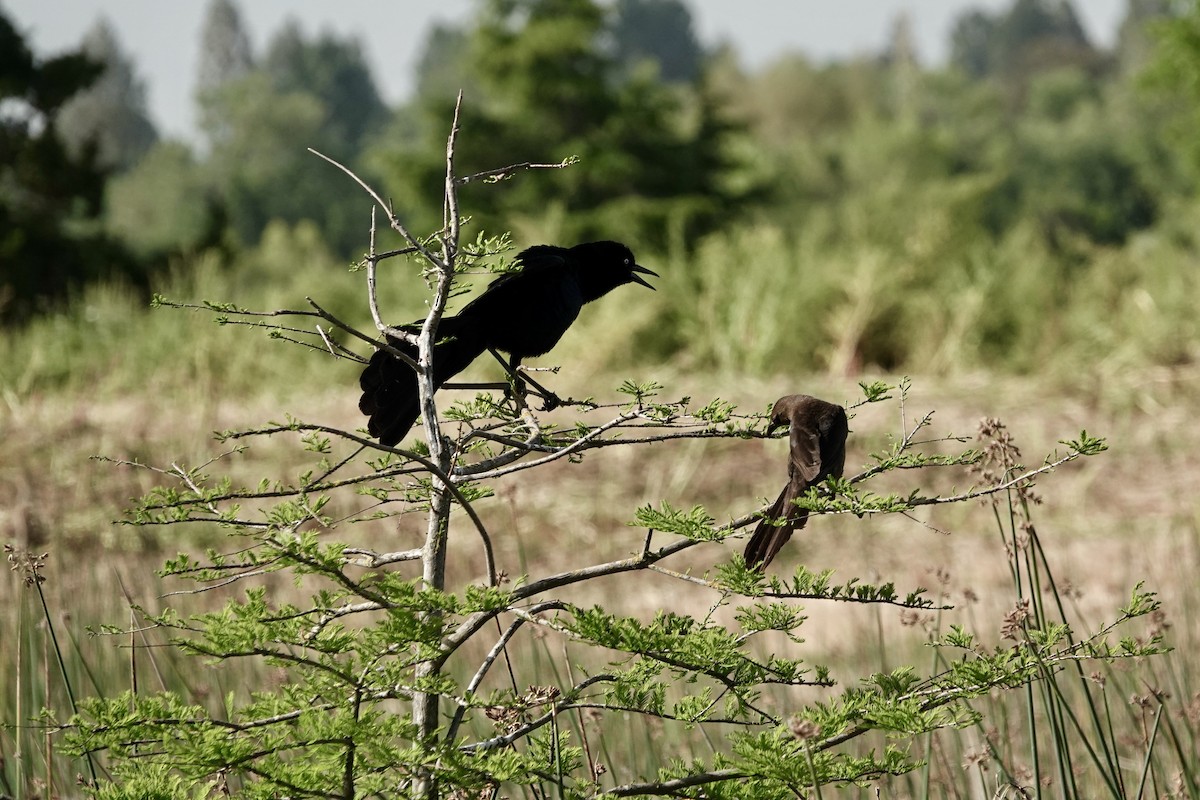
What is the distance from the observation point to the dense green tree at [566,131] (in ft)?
74.9

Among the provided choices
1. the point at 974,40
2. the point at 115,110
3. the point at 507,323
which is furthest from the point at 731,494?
the point at 974,40

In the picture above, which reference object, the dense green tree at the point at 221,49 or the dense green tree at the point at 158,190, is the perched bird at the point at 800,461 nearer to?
the dense green tree at the point at 158,190

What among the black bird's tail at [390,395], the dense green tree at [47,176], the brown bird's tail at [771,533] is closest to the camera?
the brown bird's tail at [771,533]

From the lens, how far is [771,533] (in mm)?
2061

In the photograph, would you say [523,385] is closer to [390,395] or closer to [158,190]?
[390,395]

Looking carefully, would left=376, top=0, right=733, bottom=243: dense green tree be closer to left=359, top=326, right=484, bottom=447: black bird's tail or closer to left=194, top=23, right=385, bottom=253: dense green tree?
left=194, top=23, right=385, bottom=253: dense green tree

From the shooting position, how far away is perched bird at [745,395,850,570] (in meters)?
2.02

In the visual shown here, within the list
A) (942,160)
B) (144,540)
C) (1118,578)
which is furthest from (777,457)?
(942,160)

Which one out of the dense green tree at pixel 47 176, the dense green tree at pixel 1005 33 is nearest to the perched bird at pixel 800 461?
the dense green tree at pixel 47 176

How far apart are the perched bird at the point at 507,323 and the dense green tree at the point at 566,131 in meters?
19.1

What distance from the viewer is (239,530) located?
1944 millimetres

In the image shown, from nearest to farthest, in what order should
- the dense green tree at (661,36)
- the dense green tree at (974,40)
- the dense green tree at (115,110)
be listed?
the dense green tree at (115,110)
the dense green tree at (661,36)
the dense green tree at (974,40)

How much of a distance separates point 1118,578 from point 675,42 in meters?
134

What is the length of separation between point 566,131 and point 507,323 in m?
21.4
